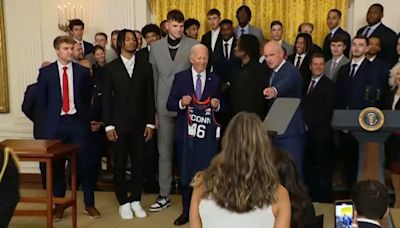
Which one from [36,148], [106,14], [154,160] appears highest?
[106,14]

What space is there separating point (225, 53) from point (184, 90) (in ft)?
5.08

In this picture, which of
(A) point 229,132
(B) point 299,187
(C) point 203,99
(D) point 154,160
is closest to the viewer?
(A) point 229,132

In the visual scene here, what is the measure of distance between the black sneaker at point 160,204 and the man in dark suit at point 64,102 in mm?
606

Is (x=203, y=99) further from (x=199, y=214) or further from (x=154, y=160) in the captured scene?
(x=199, y=214)

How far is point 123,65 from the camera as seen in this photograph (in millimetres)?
4645

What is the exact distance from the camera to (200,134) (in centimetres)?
446

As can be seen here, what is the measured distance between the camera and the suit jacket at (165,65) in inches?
192

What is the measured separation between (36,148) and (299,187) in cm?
209

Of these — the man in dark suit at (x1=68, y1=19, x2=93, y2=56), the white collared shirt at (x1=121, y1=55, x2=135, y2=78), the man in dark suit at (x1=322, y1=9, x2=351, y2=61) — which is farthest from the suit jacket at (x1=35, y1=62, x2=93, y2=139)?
the man in dark suit at (x1=322, y1=9, x2=351, y2=61)

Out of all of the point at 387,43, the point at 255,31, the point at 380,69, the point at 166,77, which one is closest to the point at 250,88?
the point at 166,77

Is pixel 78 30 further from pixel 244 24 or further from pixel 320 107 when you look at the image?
pixel 320 107

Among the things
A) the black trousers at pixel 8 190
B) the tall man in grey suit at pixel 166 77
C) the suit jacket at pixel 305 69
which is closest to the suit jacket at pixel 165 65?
the tall man in grey suit at pixel 166 77

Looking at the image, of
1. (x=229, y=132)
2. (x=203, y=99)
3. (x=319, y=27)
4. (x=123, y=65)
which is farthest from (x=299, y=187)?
(x=319, y=27)

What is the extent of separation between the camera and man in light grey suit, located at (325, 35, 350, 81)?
18.1ft
